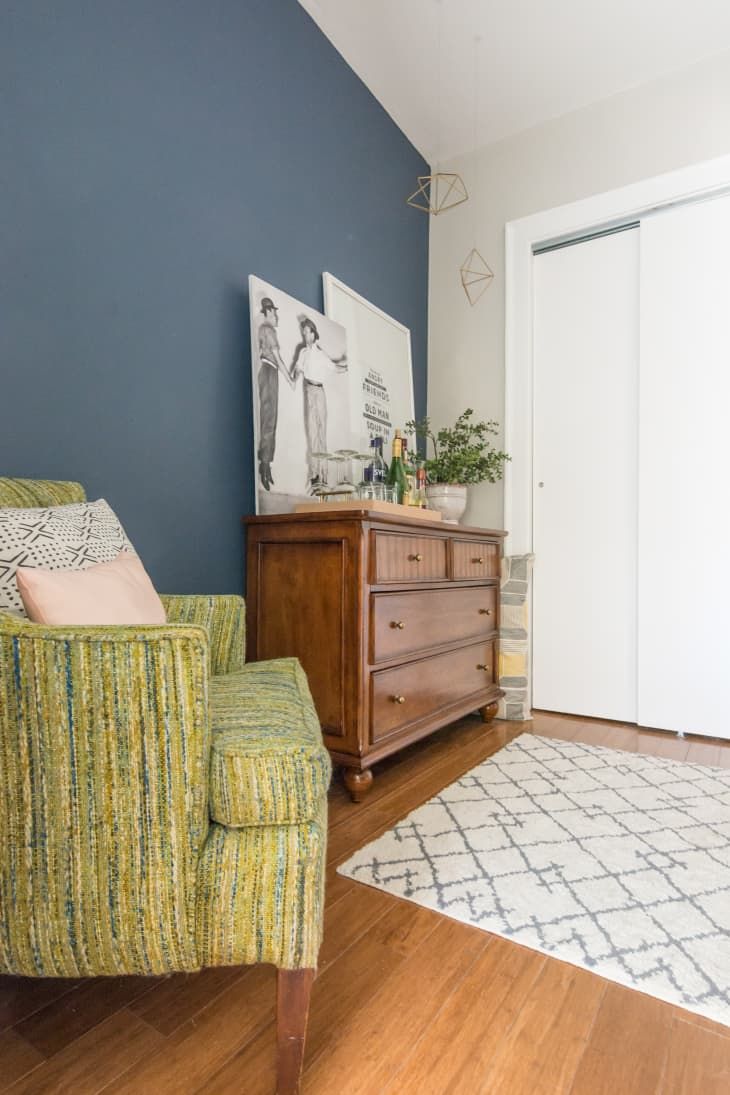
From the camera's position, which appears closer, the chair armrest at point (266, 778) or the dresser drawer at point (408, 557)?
the chair armrest at point (266, 778)

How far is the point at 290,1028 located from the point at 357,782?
1.03 metres

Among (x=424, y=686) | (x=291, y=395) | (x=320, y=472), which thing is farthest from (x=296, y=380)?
(x=424, y=686)

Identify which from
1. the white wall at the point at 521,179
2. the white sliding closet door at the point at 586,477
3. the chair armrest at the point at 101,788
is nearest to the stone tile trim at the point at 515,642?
the white sliding closet door at the point at 586,477

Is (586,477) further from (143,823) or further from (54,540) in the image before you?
(143,823)

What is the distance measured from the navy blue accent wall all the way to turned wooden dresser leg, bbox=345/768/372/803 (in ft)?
2.47

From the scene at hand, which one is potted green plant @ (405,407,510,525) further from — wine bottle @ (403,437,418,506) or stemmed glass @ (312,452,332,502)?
stemmed glass @ (312,452,332,502)

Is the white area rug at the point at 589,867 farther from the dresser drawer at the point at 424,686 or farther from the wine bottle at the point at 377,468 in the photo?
the wine bottle at the point at 377,468

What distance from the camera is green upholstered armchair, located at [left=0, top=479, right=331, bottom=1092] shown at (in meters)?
0.77

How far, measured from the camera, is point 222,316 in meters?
2.08

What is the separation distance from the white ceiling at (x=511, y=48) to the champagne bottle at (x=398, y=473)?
1787 millimetres

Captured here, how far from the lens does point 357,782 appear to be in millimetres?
1829

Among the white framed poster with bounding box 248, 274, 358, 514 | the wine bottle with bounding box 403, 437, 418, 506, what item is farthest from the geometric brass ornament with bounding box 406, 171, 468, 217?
the wine bottle with bounding box 403, 437, 418, 506

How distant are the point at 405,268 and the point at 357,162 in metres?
0.57

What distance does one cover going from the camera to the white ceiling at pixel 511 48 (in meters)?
2.51
